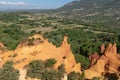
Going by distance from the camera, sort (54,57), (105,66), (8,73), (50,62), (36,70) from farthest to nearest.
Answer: (105,66) → (54,57) → (50,62) → (36,70) → (8,73)

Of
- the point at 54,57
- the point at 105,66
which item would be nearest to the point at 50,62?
the point at 54,57

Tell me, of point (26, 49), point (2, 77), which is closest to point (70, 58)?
point (26, 49)

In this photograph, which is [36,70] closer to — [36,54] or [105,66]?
[36,54]

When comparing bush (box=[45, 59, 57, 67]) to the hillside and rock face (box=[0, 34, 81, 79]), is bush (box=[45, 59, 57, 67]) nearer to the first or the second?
the hillside

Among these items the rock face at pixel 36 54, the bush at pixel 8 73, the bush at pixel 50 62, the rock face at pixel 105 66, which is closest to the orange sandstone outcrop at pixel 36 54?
the rock face at pixel 36 54

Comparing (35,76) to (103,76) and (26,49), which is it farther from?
(103,76)

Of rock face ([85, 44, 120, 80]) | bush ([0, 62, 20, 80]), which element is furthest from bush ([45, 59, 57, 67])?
bush ([0, 62, 20, 80])
